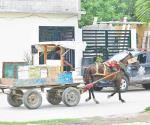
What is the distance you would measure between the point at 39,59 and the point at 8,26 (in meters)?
2.78

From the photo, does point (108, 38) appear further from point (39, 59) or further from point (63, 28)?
point (39, 59)

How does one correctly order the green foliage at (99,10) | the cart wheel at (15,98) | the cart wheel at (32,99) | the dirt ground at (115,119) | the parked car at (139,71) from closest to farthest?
the dirt ground at (115,119), the cart wheel at (32,99), the cart wheel at (15,98), the parked car at (139,71), the green foliage at (99,10)

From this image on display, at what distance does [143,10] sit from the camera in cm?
1736

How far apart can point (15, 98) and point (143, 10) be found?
559cm

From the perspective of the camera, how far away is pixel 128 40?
32969mm

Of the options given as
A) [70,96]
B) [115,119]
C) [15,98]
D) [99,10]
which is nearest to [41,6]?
[15,98]

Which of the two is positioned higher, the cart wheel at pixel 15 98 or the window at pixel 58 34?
the window at pixel 58 34

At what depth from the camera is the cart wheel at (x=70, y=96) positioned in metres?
19.8

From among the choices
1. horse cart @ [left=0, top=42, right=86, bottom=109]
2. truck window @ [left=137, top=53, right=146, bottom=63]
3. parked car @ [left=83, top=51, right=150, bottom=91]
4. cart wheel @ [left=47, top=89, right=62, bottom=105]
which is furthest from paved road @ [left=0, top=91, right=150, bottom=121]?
truck window @ [left=137, top=53, right=146, bottom=63]

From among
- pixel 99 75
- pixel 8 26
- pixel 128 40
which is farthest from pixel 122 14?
pixel 99 75

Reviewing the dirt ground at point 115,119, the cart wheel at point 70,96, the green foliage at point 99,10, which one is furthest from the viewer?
the green foliage at point 99,10

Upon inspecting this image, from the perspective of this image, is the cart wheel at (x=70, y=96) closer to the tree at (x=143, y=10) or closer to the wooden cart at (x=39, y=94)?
the wooden cart at (x=39, y=94)

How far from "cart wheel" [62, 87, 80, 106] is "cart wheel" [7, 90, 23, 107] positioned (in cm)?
150

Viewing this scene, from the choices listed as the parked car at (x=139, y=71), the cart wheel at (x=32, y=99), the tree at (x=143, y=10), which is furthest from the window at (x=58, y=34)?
the tree at (x=143, y=10)
